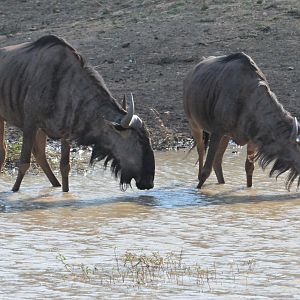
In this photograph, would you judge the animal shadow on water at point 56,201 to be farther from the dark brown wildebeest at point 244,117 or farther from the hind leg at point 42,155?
the dark brown wildebeest at point 244,117

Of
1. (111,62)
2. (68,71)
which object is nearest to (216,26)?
(111,62)

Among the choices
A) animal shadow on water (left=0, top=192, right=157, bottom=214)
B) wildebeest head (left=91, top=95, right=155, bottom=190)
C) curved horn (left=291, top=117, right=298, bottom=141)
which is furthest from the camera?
curved horn (left=291, top=117, right=298, bottom=141)

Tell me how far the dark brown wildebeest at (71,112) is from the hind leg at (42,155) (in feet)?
Result: 0.82

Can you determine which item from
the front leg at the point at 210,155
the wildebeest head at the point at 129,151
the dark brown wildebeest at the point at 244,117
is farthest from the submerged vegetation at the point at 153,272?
the front leg at the point at 210,155

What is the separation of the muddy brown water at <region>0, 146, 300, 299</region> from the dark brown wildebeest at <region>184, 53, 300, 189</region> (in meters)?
0.31

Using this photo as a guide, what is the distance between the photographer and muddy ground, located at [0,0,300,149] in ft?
49.9

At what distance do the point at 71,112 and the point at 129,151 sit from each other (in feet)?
2.36

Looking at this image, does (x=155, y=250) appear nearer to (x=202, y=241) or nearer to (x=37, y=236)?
(x=202, y=241)

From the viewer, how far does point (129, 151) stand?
1020 cm

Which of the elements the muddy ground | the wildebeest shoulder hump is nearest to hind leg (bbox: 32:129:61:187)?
the wildebeest shoulder hump

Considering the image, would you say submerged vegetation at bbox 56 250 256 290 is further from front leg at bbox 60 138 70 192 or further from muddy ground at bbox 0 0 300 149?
muddy ground at bbox 0 0 300 149

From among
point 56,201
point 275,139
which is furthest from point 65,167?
point 275,139

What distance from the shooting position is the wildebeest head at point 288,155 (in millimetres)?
10391

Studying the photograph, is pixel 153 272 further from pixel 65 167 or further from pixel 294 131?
pixel 65 167
